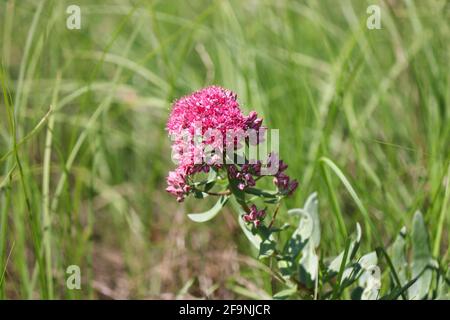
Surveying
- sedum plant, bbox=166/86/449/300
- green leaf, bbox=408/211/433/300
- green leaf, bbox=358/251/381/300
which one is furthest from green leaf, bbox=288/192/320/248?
green leaf, bbox=408/211/433/300

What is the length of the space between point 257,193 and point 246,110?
50.7 inches

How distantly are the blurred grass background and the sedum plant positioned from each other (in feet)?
0.55

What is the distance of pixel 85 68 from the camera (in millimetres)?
3721

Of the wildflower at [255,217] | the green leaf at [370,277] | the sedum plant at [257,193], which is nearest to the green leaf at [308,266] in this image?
the sedum plant at [257,193]

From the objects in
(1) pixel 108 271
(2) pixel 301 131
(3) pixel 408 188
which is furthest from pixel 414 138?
(1) pixel 108 271

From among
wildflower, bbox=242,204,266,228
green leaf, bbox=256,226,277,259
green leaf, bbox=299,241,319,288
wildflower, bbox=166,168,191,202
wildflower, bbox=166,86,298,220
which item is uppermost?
wildflower, bbox=166,86,298,220

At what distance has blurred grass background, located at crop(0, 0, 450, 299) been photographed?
2334 mm

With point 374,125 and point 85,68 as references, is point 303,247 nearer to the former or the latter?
point 374,125

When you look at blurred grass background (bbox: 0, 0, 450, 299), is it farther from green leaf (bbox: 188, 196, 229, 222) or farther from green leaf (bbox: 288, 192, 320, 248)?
green leaf (bbox: 188, 196, 229, 222)

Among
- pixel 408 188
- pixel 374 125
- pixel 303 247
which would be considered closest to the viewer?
pixel 303 247

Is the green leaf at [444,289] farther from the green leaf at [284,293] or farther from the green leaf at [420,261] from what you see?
the green leaf at [284,293]

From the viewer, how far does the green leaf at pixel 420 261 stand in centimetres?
186

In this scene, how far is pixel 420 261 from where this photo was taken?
1879mm
